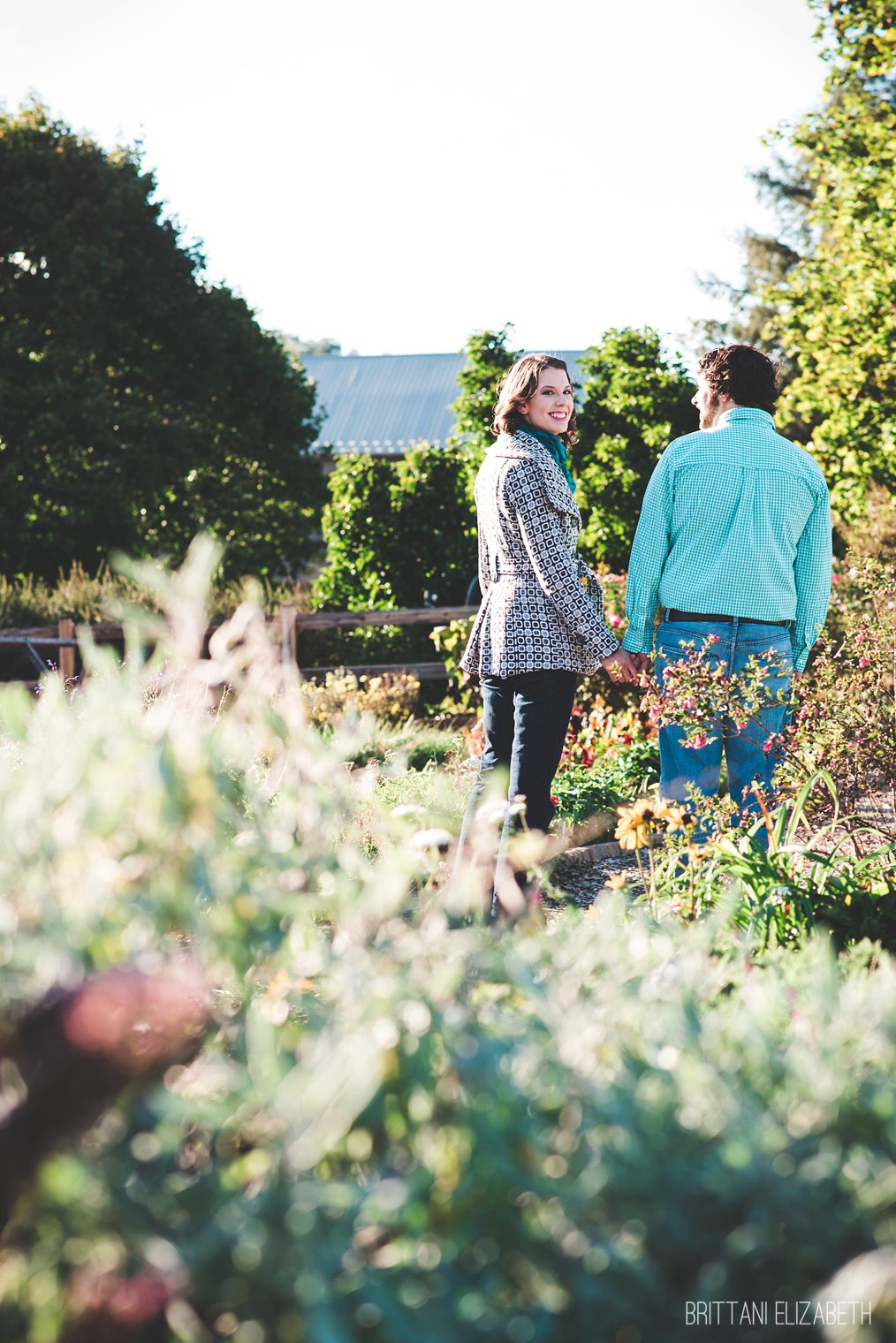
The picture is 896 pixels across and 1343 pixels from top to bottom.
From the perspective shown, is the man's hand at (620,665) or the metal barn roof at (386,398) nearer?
the man's hand at (620,665)

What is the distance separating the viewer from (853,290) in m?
9.88

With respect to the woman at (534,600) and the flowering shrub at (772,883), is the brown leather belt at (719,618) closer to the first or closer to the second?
the woman at (534,600)

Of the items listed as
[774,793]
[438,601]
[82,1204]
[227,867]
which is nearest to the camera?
[82,1204]

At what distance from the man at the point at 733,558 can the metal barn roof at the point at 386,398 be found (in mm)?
24143

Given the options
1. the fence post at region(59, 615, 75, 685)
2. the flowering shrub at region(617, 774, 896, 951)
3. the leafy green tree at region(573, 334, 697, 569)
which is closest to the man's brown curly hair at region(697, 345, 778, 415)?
the flowering shrub at region(617, 774, 896, 951)

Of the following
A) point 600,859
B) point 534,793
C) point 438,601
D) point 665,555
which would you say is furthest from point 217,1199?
point 438,601

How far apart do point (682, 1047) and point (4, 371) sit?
48.7ft

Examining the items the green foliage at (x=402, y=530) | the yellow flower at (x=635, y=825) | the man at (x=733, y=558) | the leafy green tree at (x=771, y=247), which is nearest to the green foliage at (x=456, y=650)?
the green foliage at (x=402, y=530)

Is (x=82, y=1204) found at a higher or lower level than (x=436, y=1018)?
lower

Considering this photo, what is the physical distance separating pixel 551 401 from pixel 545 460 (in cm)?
22

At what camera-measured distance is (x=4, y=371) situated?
14156mm

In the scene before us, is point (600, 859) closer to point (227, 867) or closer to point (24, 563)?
point (227, 867)

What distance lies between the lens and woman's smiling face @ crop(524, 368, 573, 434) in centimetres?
342

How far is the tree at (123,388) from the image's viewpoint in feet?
46.2
